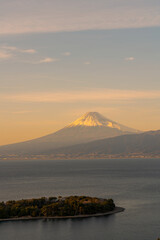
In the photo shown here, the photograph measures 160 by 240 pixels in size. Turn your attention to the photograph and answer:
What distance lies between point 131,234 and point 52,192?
71.2 metres

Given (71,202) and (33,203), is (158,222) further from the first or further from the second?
(33,203)

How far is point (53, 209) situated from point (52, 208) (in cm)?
43

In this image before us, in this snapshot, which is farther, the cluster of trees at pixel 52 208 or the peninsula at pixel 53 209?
the cluster of trees at pixel 52 208

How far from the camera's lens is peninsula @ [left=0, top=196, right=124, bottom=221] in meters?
99.6

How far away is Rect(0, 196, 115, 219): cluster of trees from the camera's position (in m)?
99.9

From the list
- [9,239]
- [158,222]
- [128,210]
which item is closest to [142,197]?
[128,210]

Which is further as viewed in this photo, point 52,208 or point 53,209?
point 52,208

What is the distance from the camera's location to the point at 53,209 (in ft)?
331

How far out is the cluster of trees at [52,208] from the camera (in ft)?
328

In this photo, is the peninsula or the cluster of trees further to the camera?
the cluster of trees

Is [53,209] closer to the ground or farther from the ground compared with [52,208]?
closer to the ground

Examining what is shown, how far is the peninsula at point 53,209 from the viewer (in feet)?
327

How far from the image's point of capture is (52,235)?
8631 centimetres

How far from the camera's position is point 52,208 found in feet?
331
